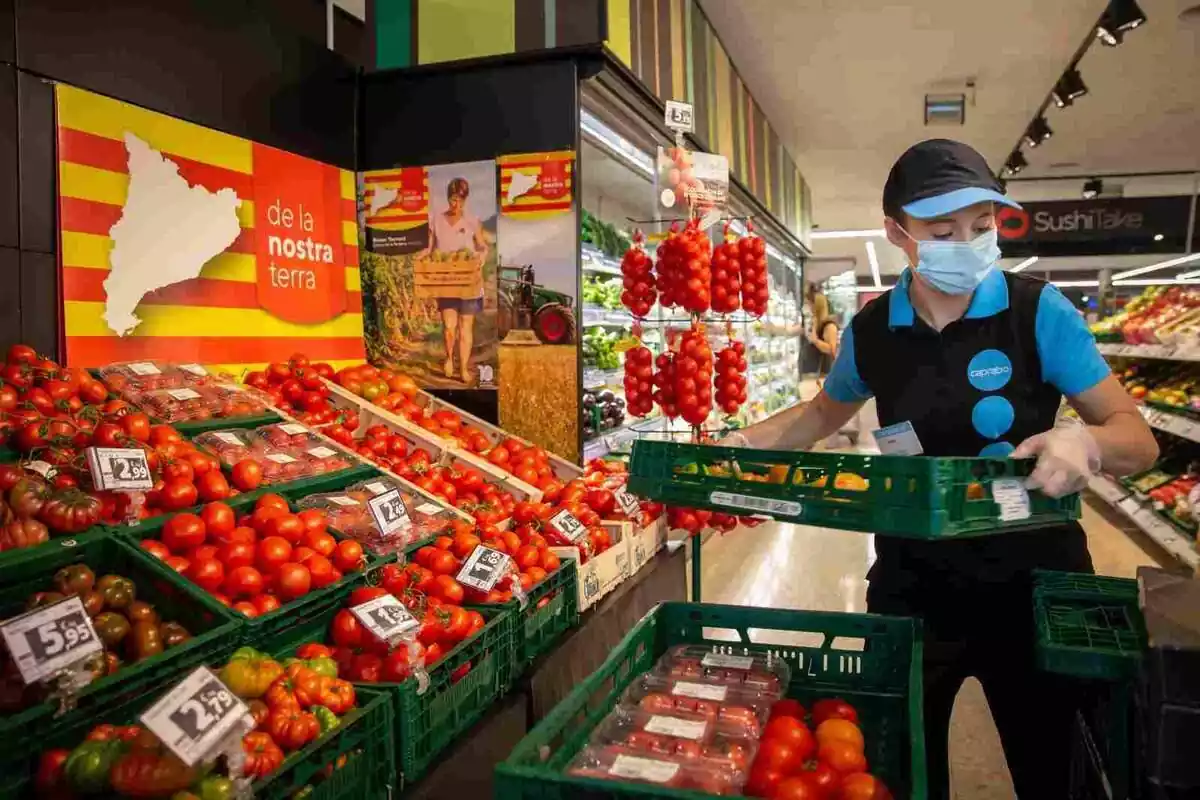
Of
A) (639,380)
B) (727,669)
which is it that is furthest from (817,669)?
(639,380)

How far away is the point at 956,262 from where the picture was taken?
1.91m

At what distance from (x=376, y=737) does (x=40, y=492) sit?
1011 mm

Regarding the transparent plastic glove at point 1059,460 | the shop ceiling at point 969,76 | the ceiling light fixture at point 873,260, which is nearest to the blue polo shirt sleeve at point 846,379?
the transparent plastic glove at point 1059,460

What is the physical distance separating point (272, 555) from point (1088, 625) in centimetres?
181

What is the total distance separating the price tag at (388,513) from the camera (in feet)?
7.95

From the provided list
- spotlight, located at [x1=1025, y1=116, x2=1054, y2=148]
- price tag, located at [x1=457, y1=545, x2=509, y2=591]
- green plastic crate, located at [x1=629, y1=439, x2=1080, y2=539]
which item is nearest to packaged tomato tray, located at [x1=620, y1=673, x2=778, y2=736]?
green plastic crate, located at [x1=629, y1=439, x2=1080, y2=539]

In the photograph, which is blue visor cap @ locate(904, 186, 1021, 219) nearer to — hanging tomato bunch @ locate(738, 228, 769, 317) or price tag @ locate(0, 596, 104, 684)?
price tag @ locate(0, 596, 104, 684)

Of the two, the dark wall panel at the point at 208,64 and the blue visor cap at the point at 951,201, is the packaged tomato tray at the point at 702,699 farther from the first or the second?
the dark wall panel at the point at 208,64

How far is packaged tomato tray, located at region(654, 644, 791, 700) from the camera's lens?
5.38ft

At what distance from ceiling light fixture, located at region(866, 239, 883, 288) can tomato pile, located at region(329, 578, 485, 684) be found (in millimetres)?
19761

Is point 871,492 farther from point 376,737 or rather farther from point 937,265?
point 376,737

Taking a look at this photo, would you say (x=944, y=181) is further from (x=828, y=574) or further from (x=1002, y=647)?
(x=828, y=574)

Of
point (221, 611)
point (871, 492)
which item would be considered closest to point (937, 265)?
point (871, 492)

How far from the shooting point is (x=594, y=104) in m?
4.23
